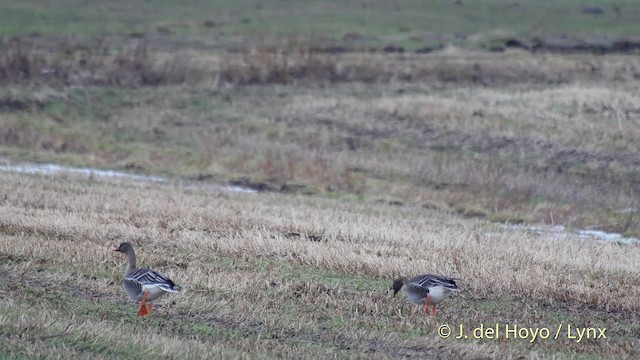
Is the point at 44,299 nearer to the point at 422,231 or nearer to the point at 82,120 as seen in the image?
the point at 422,231

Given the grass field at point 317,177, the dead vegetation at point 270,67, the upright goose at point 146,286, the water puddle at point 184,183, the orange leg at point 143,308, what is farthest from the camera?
the dead vegetation at point 270,67

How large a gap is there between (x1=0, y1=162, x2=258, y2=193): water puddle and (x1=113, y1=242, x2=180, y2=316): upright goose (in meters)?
10.6

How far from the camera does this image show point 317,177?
22297 mm

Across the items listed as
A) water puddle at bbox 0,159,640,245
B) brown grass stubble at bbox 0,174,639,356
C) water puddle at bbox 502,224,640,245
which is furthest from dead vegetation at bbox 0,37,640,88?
brown grass stubble at bbox 0,174,639,356

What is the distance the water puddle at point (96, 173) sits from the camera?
20.9m

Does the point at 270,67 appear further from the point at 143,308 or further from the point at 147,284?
the point at 147,284

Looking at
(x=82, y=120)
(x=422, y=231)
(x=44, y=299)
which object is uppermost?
(x=44, y=299)

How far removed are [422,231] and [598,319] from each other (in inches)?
189

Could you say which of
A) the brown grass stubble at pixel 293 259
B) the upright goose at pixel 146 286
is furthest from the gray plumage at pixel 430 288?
the upright goose at pixel 146 286

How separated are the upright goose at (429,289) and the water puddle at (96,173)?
10.8 m

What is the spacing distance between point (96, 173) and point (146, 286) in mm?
13364

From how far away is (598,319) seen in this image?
1016cm

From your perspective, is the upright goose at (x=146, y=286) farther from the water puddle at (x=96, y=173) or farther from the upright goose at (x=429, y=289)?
the water puddle at (x=96, y=173)

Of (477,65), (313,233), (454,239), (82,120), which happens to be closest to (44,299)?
(313,233)
